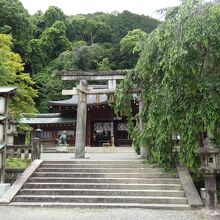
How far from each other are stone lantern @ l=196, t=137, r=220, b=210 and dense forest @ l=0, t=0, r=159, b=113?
2449 cm

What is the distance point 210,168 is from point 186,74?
8.18 ft

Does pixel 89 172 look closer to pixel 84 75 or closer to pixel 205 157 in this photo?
pixel 205 157

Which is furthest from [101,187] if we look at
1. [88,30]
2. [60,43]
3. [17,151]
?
[88,30]

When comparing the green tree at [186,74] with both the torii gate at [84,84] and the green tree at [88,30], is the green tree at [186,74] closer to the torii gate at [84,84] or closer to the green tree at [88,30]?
the torii gate at [84,84]

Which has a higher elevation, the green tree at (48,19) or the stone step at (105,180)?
the green tree at (48,19)

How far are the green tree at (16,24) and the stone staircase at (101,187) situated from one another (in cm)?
3612

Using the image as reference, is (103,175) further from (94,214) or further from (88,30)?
(88,30)

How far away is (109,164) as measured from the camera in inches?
431

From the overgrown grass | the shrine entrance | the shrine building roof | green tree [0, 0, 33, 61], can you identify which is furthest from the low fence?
green tree [0, 0, 33, 61]

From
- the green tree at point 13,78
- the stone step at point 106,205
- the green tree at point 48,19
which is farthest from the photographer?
Result: the green tree at point 48,19

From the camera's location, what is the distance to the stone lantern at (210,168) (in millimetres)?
7574

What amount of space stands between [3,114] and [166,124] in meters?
5.10

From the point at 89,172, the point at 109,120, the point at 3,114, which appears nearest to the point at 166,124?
the point at 89,172

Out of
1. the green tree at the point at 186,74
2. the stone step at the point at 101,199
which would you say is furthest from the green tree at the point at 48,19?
the stone step at the point at 101,199
